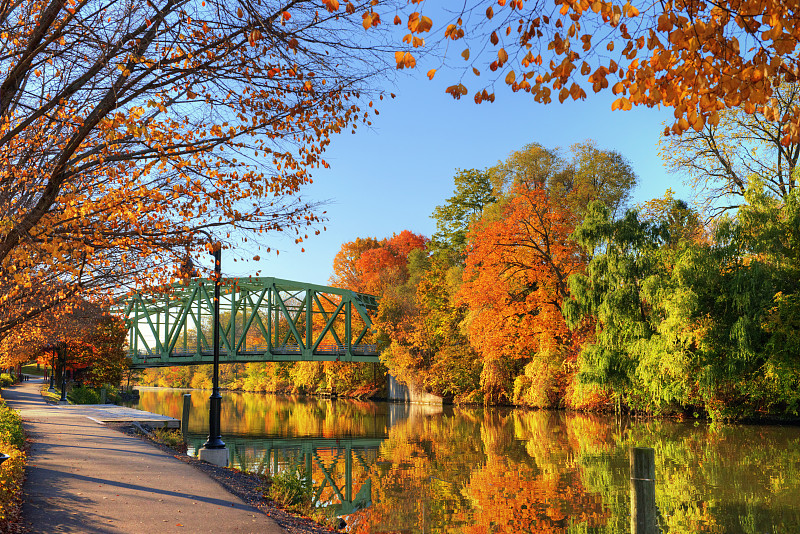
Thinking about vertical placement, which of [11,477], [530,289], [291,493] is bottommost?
[291,493]

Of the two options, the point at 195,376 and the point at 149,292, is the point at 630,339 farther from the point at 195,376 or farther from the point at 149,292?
the point at 195,376

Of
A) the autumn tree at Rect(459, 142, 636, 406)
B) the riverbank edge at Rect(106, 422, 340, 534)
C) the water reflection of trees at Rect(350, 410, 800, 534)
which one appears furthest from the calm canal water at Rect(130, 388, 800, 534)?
the autumn tree at Rect(459, 142, 636, 406)

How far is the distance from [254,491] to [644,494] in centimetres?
632

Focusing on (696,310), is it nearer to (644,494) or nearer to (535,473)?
(535,473)

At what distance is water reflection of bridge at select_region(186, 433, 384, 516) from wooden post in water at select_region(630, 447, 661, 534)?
538cm

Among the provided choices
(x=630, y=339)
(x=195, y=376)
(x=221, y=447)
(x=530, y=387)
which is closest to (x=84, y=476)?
(x=221, y=447)

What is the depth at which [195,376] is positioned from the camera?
92375 millimetres

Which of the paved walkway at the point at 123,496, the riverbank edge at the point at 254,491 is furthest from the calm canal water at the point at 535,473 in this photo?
the paved walkway at the point at 123,496

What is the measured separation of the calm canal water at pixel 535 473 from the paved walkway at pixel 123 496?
2057mm

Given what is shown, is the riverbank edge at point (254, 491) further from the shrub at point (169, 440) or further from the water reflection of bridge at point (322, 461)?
the shrub at point (169, 440)

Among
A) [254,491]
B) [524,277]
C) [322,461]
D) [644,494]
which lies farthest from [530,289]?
[644,494]

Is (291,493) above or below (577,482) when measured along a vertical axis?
above

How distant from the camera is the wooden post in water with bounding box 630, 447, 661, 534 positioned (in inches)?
198

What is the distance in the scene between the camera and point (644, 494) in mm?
5086
